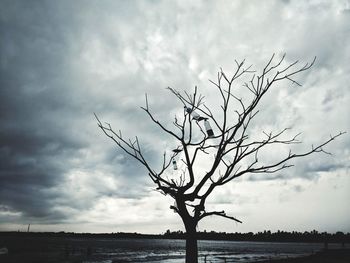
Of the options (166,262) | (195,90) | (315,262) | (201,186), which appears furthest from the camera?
(166,262)

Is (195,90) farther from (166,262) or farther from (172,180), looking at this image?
(166,262)

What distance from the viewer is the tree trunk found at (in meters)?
5.13

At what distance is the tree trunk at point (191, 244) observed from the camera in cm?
513

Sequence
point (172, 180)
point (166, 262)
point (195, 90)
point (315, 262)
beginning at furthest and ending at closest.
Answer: point (166, 262) → point (315, 262) → point (172, 180) → point (195, 90)

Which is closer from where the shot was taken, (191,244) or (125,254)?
(191,244)

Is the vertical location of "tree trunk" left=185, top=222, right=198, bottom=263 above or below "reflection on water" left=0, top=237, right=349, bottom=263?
above

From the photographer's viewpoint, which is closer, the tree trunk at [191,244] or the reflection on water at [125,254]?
the tree trunk at [191,244]

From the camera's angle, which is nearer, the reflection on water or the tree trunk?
the tree trunk

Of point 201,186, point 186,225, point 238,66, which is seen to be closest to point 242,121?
point 238,66

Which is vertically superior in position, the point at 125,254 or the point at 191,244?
the point at 191,244

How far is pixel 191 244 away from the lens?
519cm

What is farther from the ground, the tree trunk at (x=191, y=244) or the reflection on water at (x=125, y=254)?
the tree trunk at (x=191, y=244)

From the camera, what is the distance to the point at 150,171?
5508 mm

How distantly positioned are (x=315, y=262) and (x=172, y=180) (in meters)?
25.2
